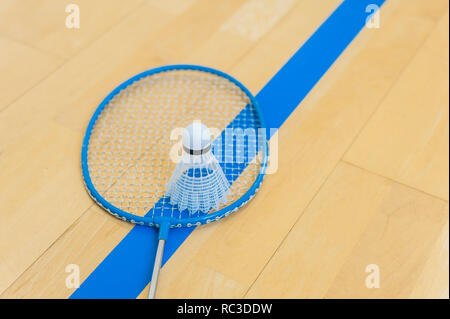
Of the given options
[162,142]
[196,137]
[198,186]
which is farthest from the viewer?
[162,142]

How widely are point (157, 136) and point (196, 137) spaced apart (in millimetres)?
251

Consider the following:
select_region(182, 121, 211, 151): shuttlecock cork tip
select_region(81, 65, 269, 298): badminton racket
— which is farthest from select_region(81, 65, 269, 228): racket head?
select_region(182, 121, 211, 151): shuttlecock cork tip

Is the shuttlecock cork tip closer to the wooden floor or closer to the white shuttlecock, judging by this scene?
the white shuttlecock

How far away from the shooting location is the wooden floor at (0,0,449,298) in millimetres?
843

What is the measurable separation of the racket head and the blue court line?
4 centimetres

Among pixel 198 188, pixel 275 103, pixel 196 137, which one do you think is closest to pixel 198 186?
pixel 198 188

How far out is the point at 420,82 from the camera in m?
1.15

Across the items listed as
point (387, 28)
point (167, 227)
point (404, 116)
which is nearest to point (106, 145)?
point (167, 227)

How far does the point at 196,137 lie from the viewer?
76 centimetres

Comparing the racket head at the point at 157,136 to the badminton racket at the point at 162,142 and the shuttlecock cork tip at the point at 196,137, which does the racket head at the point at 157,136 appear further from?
the shuttlecock cork tip at the point at 196,137

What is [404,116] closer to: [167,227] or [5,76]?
[167,227]

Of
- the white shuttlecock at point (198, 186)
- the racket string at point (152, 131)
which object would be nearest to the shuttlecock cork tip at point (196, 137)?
the white shuttlecock at point (198, 186)

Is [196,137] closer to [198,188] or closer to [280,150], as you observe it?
[198,188]

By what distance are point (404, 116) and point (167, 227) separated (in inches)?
22.9
